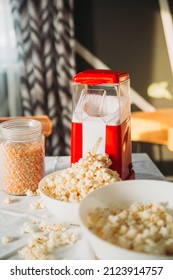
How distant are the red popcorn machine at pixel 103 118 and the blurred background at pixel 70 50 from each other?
56.9 inches

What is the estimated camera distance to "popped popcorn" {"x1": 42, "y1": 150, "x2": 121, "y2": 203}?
3.08 ft

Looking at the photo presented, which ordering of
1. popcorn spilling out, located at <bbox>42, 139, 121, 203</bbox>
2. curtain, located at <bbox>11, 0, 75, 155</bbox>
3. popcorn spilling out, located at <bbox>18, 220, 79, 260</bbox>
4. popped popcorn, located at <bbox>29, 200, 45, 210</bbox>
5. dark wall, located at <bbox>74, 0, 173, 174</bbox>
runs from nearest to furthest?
1. popcorn spilling out, located at <bbox>18, 220, 79, 260</bbox>
2. popcorn spilling out, located at <bbox>42, 139, 121, 203</bbox>
3. popped popcorn, located at <bbox>29, 200, 45, 210</bbox>
4. curtain, located at <bbox>11, 0, 75, 155</bbox>
5. dark wall, located at <bbox>74, 0, 173, 174</bbox>

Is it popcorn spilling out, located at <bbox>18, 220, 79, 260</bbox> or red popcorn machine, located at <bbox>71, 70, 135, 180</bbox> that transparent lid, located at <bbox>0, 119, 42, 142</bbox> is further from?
popcorn spilling out, located at <bbox>18, 220, 79, 260</bbox>

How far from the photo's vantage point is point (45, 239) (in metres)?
0.88

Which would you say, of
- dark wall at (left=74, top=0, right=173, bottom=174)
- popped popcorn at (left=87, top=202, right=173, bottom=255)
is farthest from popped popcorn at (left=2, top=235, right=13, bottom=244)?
dark wall at (left=74, top=0, right=173, bottom=174)

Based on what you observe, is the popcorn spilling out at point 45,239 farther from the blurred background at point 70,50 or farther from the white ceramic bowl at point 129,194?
the blurred background at point 70,50

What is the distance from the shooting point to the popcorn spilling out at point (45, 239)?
0.82 metres

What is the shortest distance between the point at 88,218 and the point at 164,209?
0.18m

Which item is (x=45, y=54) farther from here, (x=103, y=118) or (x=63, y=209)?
(x=63, y=209)

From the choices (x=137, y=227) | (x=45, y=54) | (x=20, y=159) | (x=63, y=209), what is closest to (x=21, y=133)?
(x=20, y=159)

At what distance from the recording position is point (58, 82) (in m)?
2.69

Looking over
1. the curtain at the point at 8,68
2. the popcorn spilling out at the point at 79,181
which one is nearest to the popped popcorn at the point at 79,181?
the popcorn spilling out at the point at 79,181

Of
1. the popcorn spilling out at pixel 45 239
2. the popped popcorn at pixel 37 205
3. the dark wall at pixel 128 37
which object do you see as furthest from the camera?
the dark wall at pixel 128 37

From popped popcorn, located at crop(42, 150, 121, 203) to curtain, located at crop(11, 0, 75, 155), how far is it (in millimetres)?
1697
